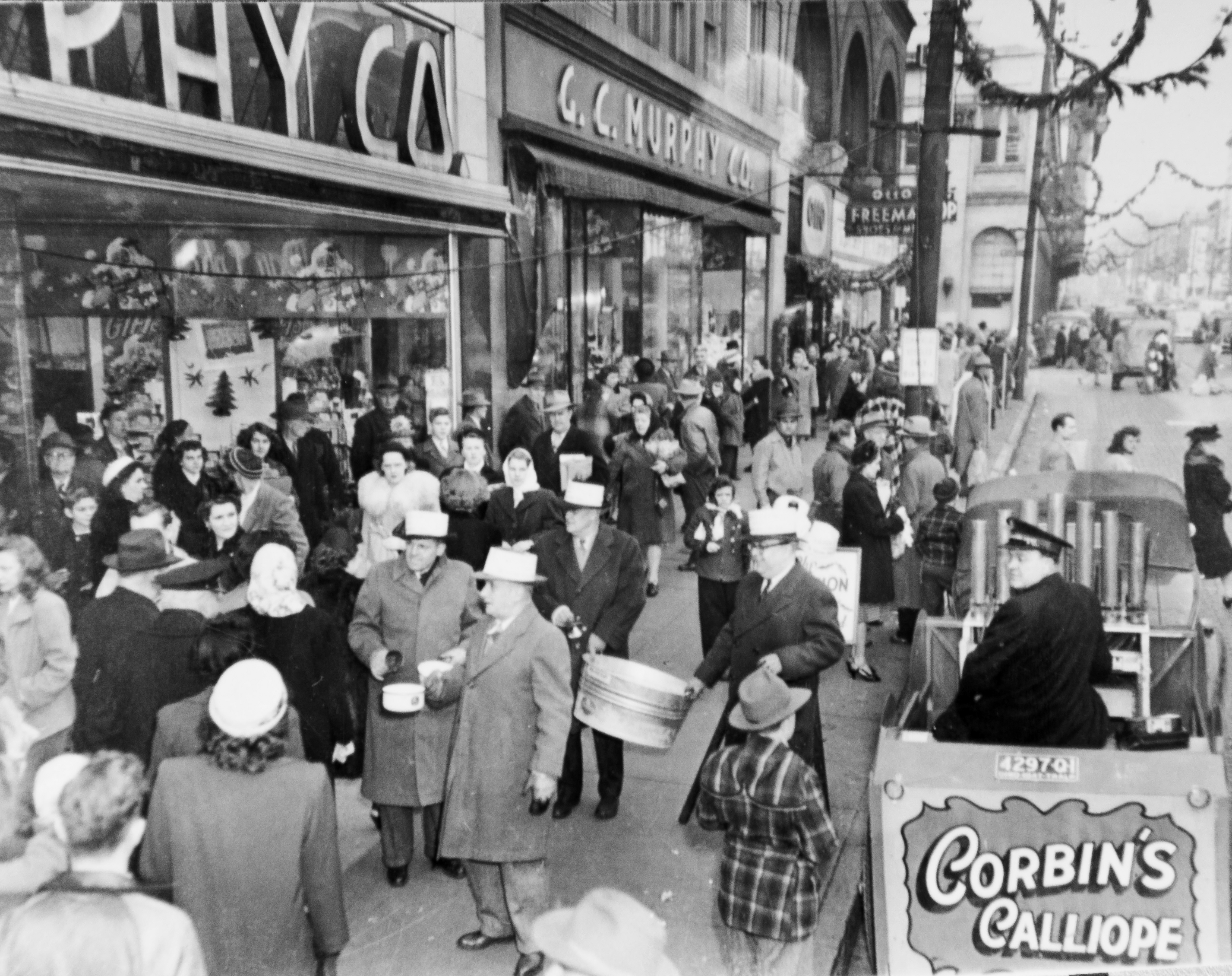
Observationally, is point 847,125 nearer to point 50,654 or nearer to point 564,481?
point 564,481

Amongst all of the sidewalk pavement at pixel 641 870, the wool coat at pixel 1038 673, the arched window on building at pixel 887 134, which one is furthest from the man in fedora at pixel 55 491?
the arched window on building at pixel 887 134

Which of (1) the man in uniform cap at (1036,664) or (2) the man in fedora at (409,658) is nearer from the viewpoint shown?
(1) the man in uniform cap at (1036,664)

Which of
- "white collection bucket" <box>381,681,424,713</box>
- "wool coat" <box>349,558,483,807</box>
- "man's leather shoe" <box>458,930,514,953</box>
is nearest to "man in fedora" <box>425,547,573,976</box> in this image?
"man's leather shoe" <box>458,930,514,953</box>

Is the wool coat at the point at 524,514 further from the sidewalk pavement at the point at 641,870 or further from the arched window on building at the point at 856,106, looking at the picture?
the arched window on building at the point at 856,106

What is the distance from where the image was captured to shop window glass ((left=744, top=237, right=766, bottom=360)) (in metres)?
12.7

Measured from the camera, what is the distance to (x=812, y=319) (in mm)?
14141

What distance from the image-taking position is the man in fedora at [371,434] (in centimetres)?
749

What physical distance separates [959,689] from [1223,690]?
1.97m

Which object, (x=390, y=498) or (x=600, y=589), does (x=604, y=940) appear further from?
(x=390, y=498)

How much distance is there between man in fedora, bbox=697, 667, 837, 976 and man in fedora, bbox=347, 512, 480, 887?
148 cm

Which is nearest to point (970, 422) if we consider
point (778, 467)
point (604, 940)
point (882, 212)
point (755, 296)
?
point (778, 467)

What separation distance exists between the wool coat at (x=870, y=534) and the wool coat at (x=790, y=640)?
8.49 feet

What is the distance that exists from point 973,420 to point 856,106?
322cm

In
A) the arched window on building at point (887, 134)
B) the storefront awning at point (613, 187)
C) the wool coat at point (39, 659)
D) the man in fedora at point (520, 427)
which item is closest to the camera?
the wool coat at point (39, 659)
